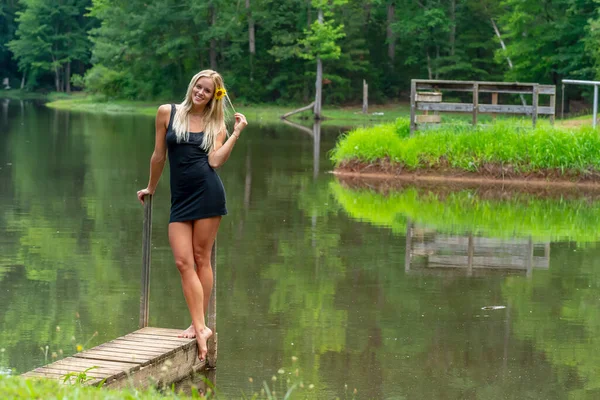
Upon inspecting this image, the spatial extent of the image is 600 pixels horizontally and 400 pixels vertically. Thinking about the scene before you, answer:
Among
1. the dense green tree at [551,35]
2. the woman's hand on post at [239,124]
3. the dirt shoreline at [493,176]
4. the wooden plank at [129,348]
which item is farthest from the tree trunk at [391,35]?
the wooden plank at [129,348]

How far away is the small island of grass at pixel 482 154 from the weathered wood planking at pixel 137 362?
13.9 m

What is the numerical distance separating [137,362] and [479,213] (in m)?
10.6

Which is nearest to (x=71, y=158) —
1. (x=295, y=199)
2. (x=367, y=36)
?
(x=295, y=199)

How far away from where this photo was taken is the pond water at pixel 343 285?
7891 millimetres

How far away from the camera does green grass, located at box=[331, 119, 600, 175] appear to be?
67.3ft

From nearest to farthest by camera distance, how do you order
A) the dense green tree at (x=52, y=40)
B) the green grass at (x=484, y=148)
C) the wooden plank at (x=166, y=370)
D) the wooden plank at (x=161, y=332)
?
the wooden plank at (x=166, y=370) < the wooden plank at (x=161, y=332) < the green grass at (x=484, y=148) < the dense green tree at (x=52, y=40)

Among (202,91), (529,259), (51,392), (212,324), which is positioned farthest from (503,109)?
(51,392)

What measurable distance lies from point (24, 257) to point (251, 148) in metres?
18.3

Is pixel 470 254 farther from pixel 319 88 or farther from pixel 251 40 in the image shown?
pixel 251 40

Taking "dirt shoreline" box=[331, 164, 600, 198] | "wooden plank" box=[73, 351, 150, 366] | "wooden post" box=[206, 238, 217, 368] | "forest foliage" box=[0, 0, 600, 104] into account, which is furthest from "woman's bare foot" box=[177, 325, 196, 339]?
"forest foliage" box=[0, 0, 600, 104]

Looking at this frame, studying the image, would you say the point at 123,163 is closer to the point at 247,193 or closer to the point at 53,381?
the point at 247,193

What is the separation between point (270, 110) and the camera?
185ft

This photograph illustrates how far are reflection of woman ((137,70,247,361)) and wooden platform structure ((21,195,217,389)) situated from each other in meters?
0.17

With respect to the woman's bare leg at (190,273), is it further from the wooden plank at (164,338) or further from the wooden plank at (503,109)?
the wooden plank at (503,109)
